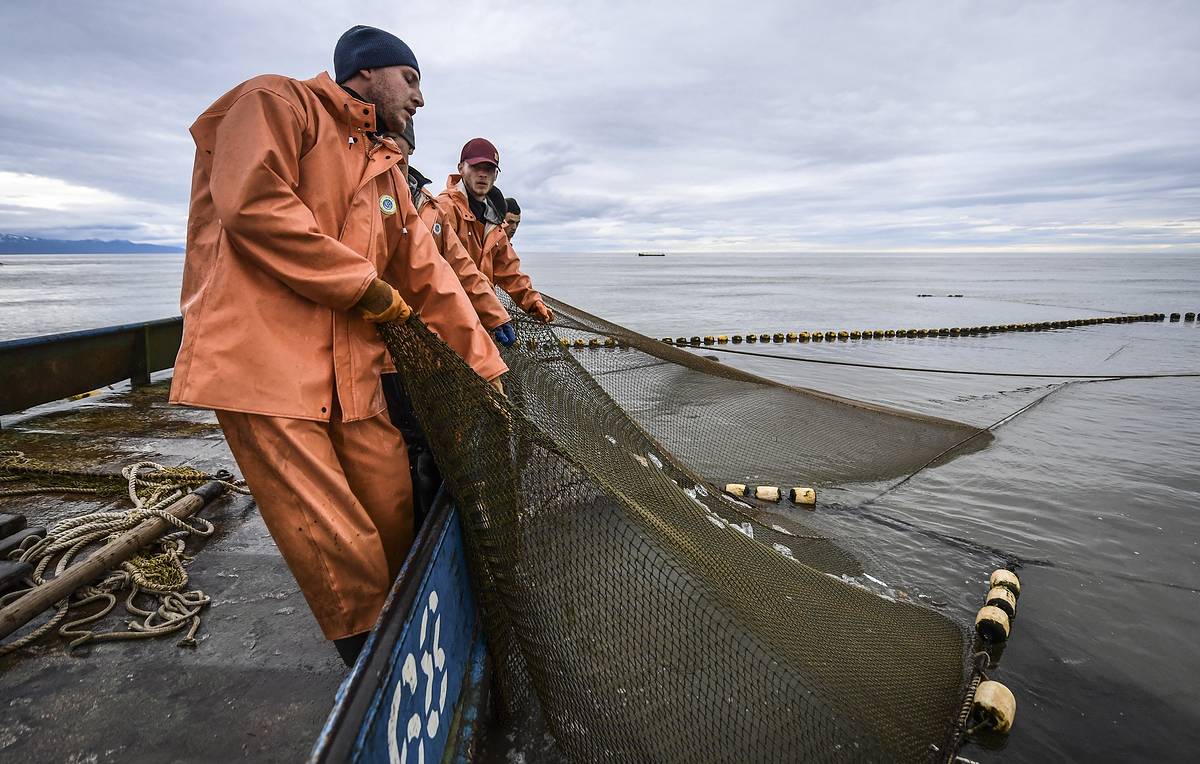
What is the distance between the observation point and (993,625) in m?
3.10

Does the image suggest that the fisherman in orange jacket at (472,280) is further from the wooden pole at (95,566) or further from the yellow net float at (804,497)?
the yellow net float at (804,497)

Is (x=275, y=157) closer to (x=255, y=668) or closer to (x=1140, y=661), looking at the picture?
(x=255, y=668)

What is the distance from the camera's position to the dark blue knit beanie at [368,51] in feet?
6.66

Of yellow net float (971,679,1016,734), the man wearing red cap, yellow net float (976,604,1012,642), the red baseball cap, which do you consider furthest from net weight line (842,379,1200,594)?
the red baseball cap

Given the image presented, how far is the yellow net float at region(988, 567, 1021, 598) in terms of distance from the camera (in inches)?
139

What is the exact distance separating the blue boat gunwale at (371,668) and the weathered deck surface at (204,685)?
85cm

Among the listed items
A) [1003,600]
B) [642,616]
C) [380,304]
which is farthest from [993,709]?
[380,304]

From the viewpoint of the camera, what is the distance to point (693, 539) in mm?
2299

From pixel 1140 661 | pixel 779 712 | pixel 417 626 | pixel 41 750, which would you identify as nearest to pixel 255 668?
pixel 41 750

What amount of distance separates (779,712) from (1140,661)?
2.09 metres

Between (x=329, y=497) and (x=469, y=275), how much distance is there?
4.89 feet

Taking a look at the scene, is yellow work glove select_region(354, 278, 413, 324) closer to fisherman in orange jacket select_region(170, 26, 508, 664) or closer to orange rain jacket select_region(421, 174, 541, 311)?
fisherman in orange jacket select_region(170, 26, 508, 664)

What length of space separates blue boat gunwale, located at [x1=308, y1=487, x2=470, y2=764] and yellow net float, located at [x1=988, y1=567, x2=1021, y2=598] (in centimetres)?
323

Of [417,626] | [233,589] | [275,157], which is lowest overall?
[233,589]
